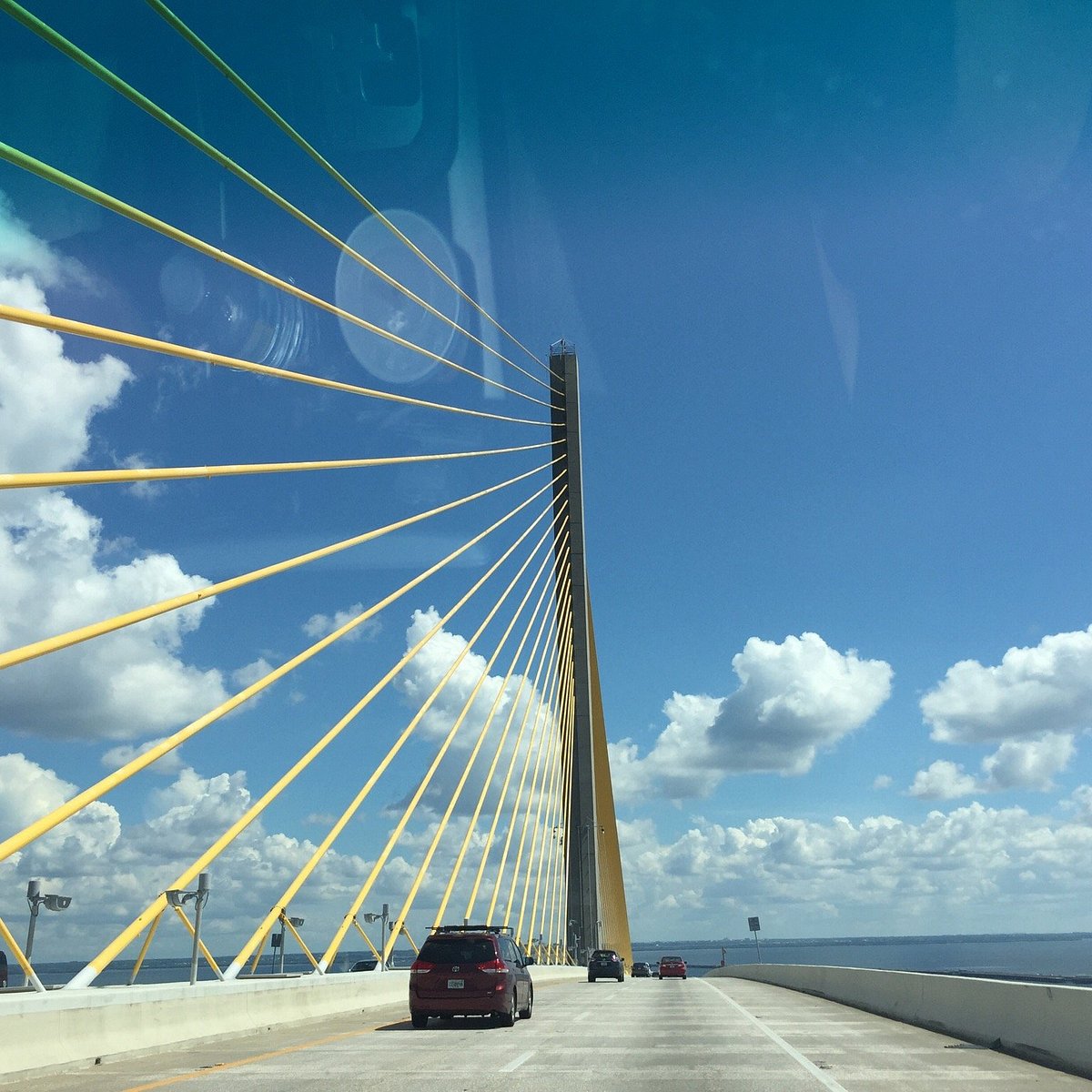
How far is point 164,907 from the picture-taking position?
14.0m

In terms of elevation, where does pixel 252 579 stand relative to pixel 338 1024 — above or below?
above

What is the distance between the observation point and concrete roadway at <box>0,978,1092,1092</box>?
10.2 meters

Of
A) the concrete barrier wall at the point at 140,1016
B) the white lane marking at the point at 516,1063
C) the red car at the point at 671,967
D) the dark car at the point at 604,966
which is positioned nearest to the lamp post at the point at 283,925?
the concrete barrier wall at the point at 140,1016

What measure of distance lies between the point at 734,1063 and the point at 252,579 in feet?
25.5

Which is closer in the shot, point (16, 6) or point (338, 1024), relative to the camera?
point (16, 6)

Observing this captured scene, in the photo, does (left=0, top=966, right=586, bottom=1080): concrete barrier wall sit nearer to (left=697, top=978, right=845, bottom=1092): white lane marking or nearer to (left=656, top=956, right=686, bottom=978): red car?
(left=697, top=978, right=845, bottom=1092): white lane marking

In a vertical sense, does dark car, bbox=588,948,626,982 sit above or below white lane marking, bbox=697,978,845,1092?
above

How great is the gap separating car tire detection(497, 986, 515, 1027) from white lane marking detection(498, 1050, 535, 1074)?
425 cm

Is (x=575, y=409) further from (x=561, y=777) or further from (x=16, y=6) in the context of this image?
(x=16, y=6)

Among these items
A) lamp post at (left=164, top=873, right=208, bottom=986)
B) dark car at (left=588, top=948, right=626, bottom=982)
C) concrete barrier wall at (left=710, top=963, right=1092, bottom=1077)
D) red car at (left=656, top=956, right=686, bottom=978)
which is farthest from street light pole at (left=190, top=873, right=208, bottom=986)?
red car at (left=656, top=956, right=686, bottom=978)

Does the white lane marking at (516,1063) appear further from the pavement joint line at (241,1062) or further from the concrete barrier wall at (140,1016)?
the concrete barrier wall at (140,1016)

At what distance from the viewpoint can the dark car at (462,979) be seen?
17047 mm

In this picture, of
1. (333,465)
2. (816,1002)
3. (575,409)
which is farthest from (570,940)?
(333,465)

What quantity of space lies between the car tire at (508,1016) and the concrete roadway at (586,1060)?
0.29 m
